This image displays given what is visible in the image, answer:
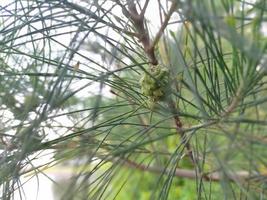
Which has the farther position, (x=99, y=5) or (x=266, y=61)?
(x=99, y=5)

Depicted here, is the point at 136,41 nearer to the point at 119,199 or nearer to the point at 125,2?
the point at 125,2

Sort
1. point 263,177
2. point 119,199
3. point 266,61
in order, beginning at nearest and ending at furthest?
point 266,61, point 263,177, point 119,199

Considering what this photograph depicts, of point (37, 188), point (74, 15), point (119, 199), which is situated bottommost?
point (119, 199)

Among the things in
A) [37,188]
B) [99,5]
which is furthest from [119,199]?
[99,5]

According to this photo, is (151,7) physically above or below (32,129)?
above

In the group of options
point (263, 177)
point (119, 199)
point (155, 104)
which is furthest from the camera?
point (119, 199)

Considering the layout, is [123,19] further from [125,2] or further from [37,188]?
[37,188]

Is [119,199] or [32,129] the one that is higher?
[32,129]

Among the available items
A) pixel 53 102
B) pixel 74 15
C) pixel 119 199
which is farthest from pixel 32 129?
pixel 119 199

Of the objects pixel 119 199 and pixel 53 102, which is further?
pixel 119 199
